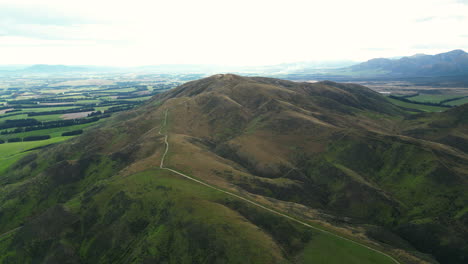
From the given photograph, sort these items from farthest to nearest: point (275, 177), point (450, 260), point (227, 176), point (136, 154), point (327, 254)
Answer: point (136, 154) < point (275, 177) < point (227, 176) < point (450, 260) < point (327, 254)

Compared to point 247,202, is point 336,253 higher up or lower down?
lower down

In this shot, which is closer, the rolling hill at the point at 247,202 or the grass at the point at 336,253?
the grass at the point at 336,253

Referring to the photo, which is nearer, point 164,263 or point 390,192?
point 164,263

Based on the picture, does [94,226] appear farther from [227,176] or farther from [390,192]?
[390,192]

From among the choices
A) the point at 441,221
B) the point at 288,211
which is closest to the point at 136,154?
the point at 288,211

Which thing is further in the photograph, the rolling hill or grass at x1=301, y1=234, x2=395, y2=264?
the rolling hill

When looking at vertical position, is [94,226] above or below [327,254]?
below

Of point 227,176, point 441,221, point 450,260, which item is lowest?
point 450,260

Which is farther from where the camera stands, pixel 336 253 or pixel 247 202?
pixel 247 202
